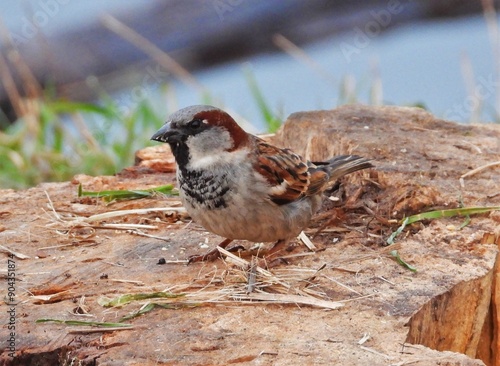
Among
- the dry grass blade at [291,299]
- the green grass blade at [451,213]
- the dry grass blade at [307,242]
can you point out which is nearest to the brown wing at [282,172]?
the dry grass blade at [307,242]

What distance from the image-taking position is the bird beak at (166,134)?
3369 mm

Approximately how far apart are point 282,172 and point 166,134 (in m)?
0.52

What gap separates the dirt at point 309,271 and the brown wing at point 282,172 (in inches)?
7.8

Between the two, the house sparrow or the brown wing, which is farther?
the brown wing

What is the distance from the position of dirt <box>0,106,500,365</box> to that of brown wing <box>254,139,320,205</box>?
197 millimetres

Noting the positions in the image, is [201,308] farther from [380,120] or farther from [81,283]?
[380,120]

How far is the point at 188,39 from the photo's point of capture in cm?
724

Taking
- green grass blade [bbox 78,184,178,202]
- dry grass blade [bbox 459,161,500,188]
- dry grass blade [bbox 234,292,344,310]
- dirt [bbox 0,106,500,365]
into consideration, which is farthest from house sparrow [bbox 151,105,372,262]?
dry grass blade [bbox 459,161,500,188]

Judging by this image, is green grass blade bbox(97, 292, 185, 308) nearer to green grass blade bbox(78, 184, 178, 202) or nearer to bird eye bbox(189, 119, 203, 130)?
bird eye bbox(189, 119, 203, 130)

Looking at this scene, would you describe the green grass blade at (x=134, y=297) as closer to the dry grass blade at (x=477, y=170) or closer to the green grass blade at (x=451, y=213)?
the green grass blade at (x=451, y=213)

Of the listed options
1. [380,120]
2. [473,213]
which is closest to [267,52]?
[380,120]

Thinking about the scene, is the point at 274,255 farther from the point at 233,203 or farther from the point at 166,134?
the point at 166,134

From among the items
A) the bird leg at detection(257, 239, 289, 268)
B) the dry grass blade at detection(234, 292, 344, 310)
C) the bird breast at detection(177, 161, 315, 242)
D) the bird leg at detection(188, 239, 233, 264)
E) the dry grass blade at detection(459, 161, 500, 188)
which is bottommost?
the bird leg at detection(257, 239, 289, 268)

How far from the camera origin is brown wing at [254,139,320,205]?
356 cm
